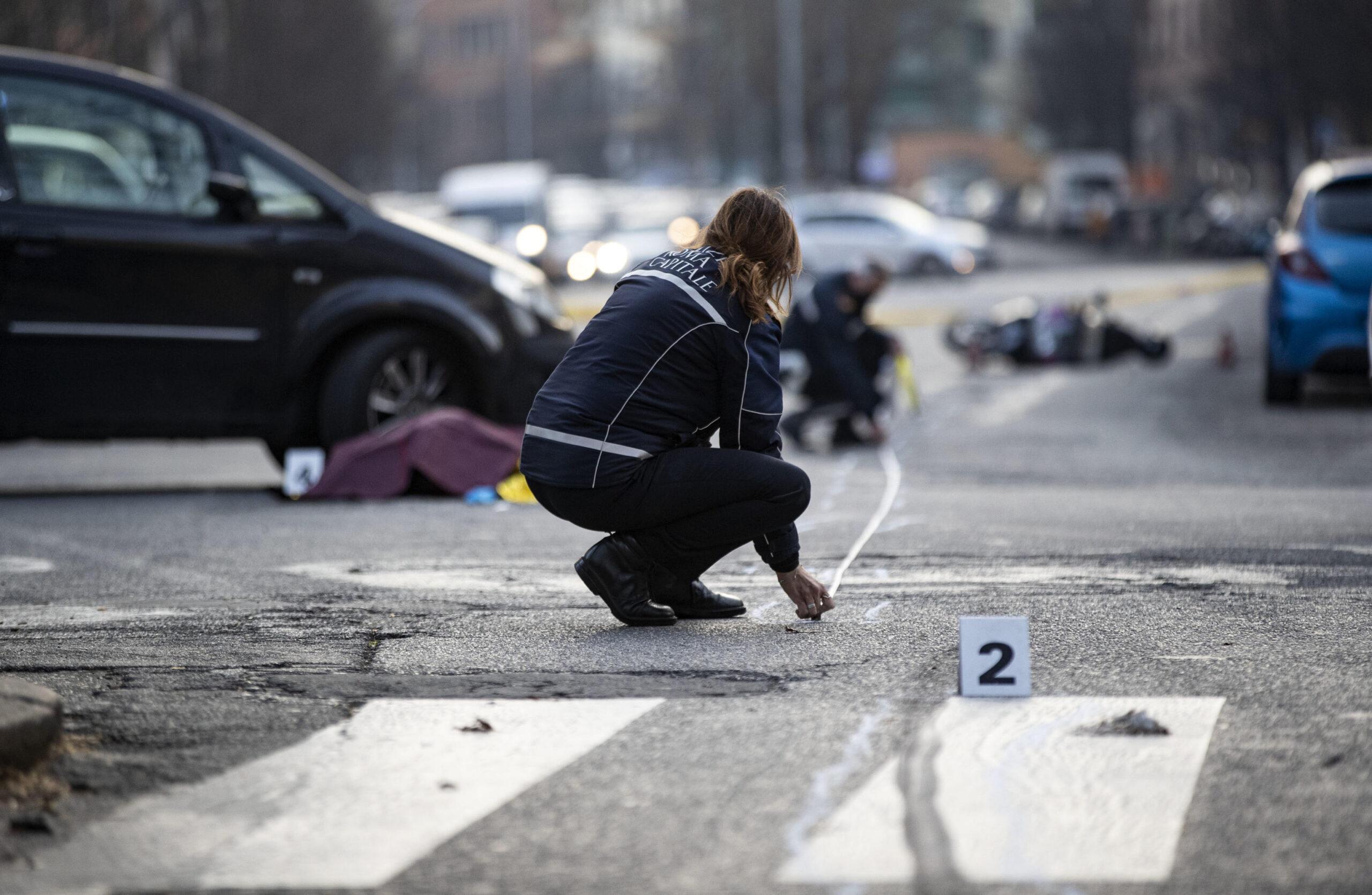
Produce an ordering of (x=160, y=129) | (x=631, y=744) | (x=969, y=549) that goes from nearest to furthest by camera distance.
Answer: (x=631, y=744)
(x=969, y=549)
(x=160, y=129)

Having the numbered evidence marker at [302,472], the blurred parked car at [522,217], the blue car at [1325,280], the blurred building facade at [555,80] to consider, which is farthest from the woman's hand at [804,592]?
the blurred building facade at [555,80]

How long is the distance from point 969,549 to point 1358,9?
3179 centimetres

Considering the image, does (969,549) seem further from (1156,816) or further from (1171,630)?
(1156,816)

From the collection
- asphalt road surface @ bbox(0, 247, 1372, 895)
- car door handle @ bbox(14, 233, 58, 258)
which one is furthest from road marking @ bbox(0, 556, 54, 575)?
car door handle @ bbox(14, 233, 58, 258)

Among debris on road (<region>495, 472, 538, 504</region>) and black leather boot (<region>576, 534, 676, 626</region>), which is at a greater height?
black leather boot (<region>576, 534, 676, 626</region>)

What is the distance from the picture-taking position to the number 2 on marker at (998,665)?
16.3 ft

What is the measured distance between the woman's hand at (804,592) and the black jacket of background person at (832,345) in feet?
22.6

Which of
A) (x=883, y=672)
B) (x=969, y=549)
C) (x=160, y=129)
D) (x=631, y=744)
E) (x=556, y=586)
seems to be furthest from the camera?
(x=160, y=129)

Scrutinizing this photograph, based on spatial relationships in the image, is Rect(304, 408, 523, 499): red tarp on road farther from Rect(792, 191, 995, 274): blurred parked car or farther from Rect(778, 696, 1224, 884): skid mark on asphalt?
Rect(792, 191, 995, 274): blurred parked car

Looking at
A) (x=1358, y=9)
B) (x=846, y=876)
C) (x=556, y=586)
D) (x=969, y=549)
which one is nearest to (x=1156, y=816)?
(x=846, y=876)

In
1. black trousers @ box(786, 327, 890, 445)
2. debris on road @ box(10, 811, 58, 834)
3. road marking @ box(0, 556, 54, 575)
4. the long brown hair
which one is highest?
the long brown hair

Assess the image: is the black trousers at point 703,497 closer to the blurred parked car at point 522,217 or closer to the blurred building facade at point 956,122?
the blurred parked car at point 522,217

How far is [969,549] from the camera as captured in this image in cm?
765

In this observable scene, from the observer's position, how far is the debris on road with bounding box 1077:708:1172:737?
462cm
